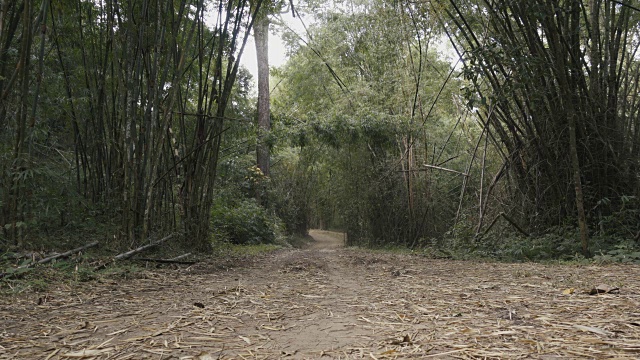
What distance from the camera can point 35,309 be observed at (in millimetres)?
1993

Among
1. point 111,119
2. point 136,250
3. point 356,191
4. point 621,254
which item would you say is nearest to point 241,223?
point 356,191

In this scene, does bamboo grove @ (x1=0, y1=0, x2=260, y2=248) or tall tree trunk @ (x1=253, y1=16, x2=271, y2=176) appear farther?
tall tree trunk @ (x1=253, y1=16, x2=271, y2=176)

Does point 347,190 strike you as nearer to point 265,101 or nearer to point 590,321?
point 265,101

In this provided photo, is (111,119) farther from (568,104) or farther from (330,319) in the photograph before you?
(568,104)

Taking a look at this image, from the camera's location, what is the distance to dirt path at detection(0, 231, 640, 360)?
4.47ft

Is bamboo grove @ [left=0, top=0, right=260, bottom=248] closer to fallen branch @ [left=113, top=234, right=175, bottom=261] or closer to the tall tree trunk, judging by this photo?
fallen branch @ [left=113, top=234, right=175, bottom=261]

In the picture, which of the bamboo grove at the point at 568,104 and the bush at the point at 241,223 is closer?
the bamboo grove at the point at 568,104

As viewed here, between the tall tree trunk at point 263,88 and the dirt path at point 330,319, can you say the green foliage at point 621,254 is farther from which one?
the tall tree trunk at point 263,88

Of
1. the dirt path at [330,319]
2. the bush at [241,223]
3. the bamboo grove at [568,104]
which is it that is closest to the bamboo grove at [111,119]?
the dirt path at [330,319]

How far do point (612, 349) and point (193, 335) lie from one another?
4.36ft

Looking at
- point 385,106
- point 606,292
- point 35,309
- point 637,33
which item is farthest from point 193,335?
point 385,106

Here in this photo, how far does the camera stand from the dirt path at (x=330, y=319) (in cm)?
136

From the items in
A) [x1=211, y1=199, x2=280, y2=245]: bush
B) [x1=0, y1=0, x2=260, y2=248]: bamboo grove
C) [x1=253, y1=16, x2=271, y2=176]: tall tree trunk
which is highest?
[x1=253, y1=16, x2=271, y2=176]: tall tree trunk

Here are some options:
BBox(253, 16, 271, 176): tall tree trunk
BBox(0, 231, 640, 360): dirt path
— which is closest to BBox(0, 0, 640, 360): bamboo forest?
BBox(0, 231, 640, 360): dirt path
